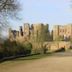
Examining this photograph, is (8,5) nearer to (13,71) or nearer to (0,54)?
(0,54)

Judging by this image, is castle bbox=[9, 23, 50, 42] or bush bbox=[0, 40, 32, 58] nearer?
bush bbox=[0, 40, 32, 58]

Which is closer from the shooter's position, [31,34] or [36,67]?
[36,67]

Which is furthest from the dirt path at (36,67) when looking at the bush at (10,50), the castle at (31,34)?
the castle at (31,34)

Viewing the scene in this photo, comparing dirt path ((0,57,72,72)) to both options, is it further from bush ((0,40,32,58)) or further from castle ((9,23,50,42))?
castle ((9,23,50,42))

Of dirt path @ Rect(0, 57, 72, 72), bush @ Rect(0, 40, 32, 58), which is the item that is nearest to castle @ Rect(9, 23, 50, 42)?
bush @ Rect(0, 40, 32, 58)

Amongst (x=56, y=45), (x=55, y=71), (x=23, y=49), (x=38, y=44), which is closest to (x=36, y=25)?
(x=56, y=45)

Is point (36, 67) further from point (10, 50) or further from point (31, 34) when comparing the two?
point (31, 34)

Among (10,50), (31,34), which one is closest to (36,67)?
(10,50)

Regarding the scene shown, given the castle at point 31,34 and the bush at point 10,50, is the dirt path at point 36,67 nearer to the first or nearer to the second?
the bush at point 10,50

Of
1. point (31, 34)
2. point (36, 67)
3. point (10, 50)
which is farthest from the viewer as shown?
point (31, 34)

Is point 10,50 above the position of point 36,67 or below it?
below

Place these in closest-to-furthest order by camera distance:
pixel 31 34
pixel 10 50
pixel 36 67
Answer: pixel 36 67, pixel 10 50, pixel 31 34

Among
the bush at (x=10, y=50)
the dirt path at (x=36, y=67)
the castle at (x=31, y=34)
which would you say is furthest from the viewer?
the castle at (x=31, y=34)

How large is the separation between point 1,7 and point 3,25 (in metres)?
2.36
